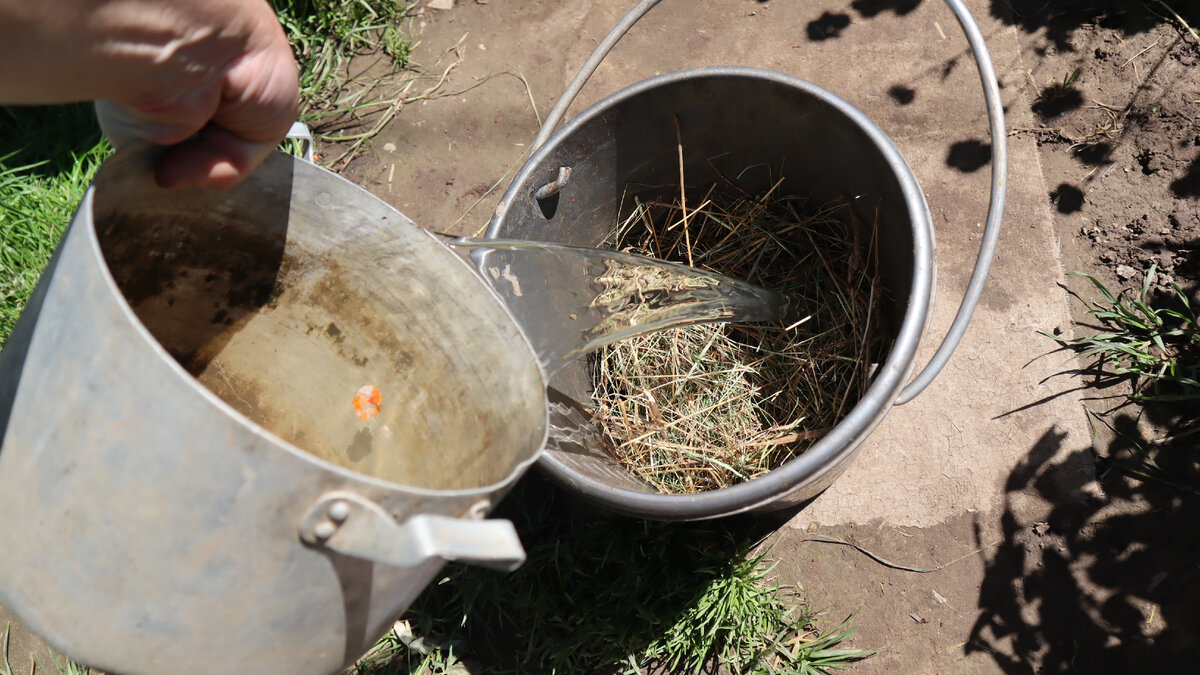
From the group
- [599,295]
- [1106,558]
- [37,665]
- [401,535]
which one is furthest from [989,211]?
[37,665]

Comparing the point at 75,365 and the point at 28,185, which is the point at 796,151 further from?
the point at 28,185

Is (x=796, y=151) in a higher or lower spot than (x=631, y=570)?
higher

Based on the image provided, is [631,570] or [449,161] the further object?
[449,161]

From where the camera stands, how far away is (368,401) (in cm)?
161

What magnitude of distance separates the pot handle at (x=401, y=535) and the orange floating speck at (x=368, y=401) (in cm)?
66

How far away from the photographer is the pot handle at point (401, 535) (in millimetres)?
883

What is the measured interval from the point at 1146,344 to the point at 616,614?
5.64ft

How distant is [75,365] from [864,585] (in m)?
2.02

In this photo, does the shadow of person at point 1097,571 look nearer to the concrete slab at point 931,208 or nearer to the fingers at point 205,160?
the concrete slab at point 931,208

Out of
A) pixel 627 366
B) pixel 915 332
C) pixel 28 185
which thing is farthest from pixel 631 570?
pixel 28 185

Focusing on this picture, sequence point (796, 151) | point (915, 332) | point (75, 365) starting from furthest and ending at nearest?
point (796, 151) < point (915, 332) < point (75, 365)

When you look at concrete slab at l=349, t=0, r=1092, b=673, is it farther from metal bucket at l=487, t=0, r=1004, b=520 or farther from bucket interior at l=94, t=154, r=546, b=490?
bucket interior at l=94, t=154, r=546, b=490

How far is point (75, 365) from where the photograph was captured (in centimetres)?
96

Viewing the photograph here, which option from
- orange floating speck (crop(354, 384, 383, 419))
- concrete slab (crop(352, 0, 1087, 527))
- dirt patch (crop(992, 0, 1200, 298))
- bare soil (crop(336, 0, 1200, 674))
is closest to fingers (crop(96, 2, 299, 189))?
orange floating speck (crop(354, 384, 383, 419))
